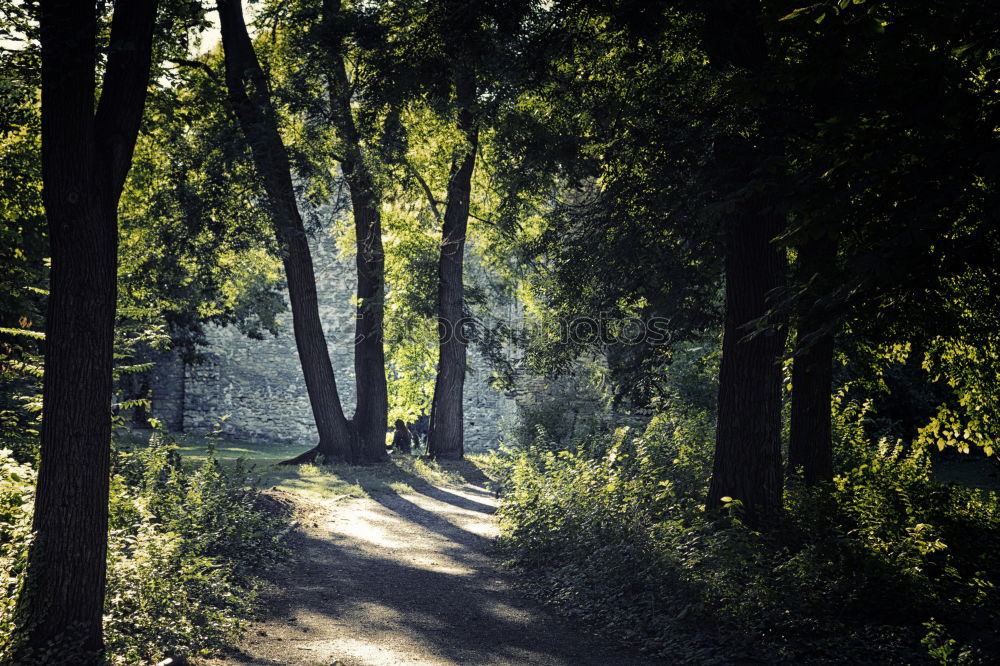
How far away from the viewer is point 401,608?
7.60 m

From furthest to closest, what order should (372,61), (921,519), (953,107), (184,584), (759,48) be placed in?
(372,61)
(759,48)
(921,519)
(184,584)
(953,107)

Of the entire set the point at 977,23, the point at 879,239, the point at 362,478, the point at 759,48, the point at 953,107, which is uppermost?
the point at 759,48

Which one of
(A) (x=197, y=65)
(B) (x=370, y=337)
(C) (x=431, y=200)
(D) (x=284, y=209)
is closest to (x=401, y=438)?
(B) (x=370, y=337)

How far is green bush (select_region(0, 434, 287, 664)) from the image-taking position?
18.1 ft

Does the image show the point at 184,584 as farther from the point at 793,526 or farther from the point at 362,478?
the point at 362,478

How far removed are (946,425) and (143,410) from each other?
2581cm

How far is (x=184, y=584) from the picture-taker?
21.4 feet

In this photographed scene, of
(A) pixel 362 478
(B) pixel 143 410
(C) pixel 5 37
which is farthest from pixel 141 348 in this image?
(C) pixel 5 37

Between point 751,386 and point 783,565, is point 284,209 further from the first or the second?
point 783,565

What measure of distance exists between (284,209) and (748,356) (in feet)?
32.3

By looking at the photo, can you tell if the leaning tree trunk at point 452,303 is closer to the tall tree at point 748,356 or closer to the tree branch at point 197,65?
the tree branch at point 197,65

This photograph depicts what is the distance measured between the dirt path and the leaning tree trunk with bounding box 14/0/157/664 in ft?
3.82

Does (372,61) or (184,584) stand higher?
(372,61)

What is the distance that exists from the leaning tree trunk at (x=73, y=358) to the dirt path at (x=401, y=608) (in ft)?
3.82
